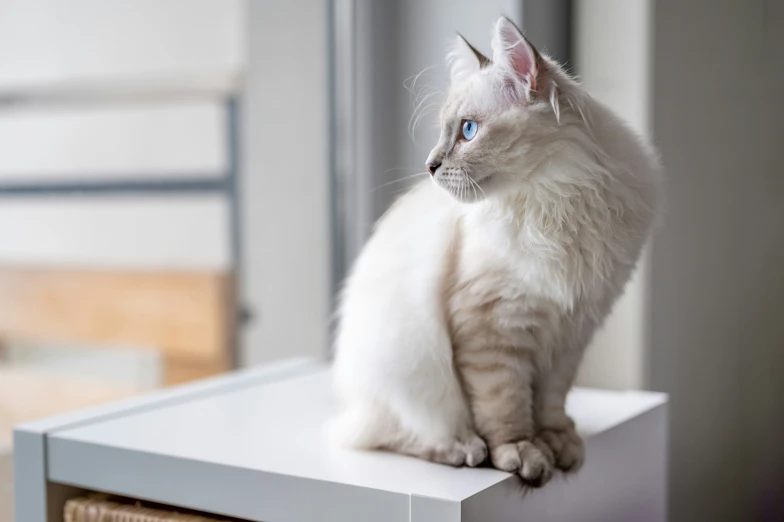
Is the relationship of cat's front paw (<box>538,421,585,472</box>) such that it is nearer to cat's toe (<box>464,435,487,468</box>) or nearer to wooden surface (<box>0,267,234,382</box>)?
cat's toe (<box>464,435,487,468</box>)

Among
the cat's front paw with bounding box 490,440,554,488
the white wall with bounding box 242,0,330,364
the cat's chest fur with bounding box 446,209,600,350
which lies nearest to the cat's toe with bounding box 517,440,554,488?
the cat's front paw with bounding box 490,440,554,488

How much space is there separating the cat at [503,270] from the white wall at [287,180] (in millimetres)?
963

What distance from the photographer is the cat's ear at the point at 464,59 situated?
0.88m

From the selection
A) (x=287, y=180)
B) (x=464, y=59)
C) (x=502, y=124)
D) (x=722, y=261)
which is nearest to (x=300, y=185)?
(x=287, y=180)

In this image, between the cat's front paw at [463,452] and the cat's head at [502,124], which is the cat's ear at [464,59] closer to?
the cat's head at [502,124]

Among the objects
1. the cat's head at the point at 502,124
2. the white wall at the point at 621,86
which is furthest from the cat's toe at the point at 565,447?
the white wall at the point at 621,86

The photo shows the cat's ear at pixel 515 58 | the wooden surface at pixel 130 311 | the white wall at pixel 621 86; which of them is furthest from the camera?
the wooden surface at pixel 130 311

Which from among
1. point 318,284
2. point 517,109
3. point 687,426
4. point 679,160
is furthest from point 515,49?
point 318,284

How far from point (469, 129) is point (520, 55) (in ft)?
0.31

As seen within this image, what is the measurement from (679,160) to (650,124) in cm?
14

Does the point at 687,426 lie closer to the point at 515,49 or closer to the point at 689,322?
the point at 689,322

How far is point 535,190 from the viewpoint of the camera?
83 cm

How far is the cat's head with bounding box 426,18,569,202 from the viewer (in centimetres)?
80

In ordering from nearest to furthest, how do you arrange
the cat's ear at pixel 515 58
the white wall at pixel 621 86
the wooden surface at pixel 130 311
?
the cat's ear at pixel 515 58, the white wall at pixel 621 86, the wooden surface at pixel 130 311
